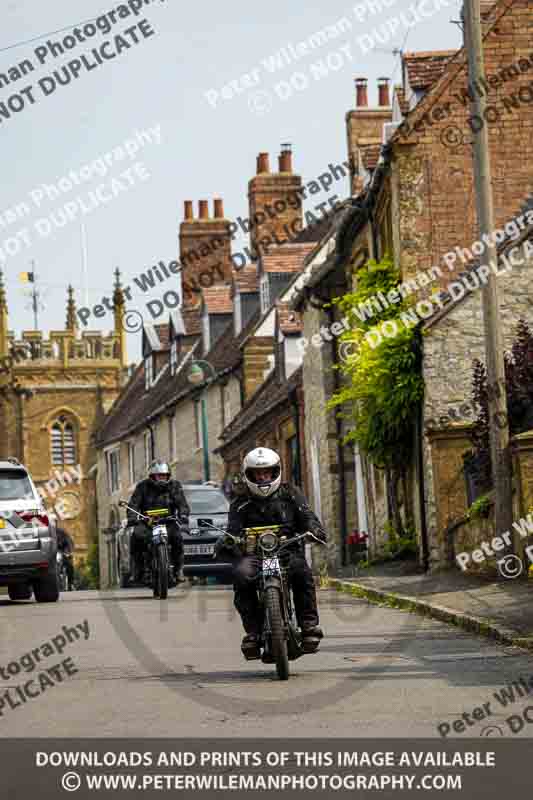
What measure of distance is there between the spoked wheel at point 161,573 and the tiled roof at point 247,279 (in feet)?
96.1

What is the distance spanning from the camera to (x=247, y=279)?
168ft

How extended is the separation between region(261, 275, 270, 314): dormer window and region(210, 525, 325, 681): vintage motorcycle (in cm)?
3414

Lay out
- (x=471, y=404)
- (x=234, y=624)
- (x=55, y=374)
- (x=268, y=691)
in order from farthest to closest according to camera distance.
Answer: (x=55, y=374), (x=471, y=404), (x=234, y=624), (x=268, y=691)

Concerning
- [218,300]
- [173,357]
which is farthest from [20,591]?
[173,357]

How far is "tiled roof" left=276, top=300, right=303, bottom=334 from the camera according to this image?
134 feet

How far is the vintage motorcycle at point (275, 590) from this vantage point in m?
11.3

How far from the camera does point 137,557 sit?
21.7 meters

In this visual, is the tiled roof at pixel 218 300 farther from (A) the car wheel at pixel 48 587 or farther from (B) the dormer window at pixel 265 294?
(A) the car wheel at pixel 48 587

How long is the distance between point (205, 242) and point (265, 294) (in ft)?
41.5

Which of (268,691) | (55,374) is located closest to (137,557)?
(268,691)

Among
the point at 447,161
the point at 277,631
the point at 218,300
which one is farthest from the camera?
the point at 218,300

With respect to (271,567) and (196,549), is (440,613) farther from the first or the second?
(196,549)
